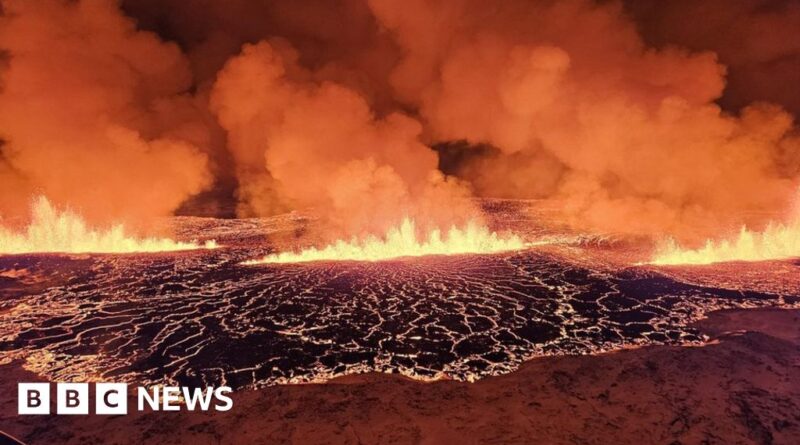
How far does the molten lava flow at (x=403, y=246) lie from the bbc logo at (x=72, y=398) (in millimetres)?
11287

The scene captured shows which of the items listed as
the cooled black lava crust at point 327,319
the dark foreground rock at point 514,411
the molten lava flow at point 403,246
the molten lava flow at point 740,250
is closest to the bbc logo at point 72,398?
the dark foreground rock at point 514,411

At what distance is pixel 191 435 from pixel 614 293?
10.2 metres

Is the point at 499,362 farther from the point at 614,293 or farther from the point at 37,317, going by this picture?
the point at 37,317

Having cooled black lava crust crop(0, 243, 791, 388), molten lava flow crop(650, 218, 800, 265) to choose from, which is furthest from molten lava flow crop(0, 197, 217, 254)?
molten lava flow crop(650, 218, 800, 265)

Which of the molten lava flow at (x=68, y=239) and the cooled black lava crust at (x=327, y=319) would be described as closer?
the cooled black lava crust at (x=327, y=319)

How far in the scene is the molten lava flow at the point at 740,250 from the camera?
1518 cm

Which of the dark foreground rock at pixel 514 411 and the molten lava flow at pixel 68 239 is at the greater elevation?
the molten lava flow at pixel 68 239

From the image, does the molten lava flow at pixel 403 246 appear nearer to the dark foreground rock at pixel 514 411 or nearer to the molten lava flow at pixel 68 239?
the molten lava flow at pixel 68 239

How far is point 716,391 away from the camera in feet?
17.3

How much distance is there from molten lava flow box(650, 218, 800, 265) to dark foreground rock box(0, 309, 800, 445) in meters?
10.2

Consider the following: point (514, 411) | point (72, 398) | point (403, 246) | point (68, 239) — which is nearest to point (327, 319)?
point (72, 398)

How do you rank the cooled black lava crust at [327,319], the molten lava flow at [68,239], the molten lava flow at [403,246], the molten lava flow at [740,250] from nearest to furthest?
the cooled black lava crust at [327,319] → the molten lava flow at [740,250] → the molten lava flow at [403,246] → the molten lava flow at [68,239]

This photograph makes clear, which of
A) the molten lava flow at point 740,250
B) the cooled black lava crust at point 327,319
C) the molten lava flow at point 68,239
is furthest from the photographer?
the molten lava flow at point 68,239

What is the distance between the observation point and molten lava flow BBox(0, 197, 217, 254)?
21656 mm
